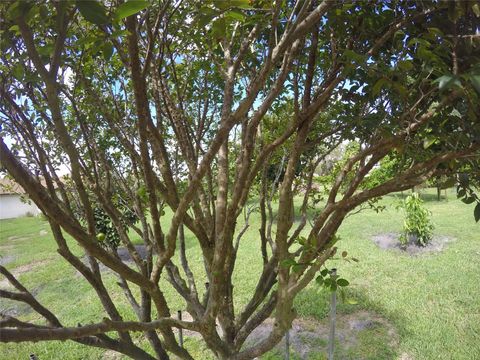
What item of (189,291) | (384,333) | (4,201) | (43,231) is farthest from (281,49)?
(4,201)

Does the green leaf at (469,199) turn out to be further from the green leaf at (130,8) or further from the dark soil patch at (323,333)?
the dark soil patch at (323,333)

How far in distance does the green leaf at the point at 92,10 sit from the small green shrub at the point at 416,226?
753cm

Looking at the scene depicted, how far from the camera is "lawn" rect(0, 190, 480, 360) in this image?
3750 mm

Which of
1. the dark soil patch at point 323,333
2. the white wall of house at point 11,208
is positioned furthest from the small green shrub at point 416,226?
the white wall of house at point 11,208

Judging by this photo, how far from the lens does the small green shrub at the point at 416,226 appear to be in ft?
22.9

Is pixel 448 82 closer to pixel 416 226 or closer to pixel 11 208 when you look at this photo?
pixel 416 226

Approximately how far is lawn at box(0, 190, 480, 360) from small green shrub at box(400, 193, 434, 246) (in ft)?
1.39

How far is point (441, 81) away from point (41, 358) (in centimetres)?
490

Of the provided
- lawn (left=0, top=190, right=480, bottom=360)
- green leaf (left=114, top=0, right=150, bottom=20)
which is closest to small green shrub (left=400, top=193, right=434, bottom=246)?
lawn (left=0, top=190, right=480, bottom=360)

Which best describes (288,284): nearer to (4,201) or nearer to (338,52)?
(338,52)

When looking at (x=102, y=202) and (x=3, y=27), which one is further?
(x=102, y=202)

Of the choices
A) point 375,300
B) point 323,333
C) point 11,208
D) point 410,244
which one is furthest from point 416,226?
point 11,208

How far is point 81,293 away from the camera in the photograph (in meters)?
5.93

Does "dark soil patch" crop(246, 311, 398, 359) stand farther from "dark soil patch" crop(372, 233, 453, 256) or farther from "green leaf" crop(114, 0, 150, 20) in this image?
"green leaf" crop(114, 0, 150, 20)
